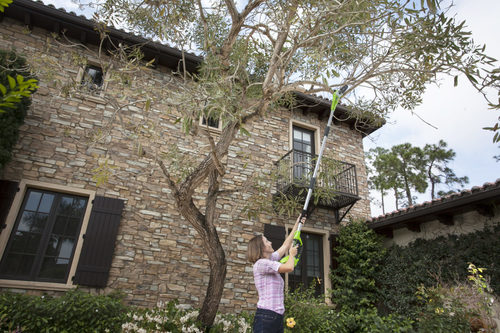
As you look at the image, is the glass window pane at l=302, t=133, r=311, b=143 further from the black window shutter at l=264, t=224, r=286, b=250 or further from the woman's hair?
the woman's hair

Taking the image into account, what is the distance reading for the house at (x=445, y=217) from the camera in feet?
18.5

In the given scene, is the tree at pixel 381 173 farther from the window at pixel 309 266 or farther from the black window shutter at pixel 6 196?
the black window shutter at pixel 6 196

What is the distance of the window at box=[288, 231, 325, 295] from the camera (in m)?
7.42

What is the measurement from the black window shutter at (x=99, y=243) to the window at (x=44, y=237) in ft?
0.96

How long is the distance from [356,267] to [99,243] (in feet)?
19.1

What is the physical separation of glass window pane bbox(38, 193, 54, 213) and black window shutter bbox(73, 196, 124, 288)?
2.66 ft

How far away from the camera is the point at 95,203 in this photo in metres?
6.05

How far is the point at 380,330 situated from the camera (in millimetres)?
4602

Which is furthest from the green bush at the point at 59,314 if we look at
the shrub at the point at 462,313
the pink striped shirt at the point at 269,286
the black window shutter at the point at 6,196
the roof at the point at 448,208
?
the roof at the point at 448,208

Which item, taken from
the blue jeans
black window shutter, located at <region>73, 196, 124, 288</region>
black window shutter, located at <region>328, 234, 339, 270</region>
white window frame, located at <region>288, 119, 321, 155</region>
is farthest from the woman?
white window frame, located at <region>288, 119, 321, 155</region>

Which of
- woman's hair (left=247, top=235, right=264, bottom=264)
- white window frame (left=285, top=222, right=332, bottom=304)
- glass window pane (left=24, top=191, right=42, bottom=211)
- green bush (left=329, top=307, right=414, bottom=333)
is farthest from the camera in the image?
white window frame (left=285, top=222, right=332, bottom=304)

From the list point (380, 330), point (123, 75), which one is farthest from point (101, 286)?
point (380, 330)

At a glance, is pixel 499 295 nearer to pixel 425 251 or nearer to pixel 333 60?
pixel 425 251

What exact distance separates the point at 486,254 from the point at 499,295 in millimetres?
721
